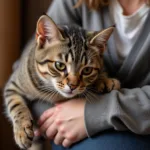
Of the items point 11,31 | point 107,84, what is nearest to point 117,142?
point 107,84

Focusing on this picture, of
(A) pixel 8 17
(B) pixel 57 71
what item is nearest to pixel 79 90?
(B) pixel 57 71

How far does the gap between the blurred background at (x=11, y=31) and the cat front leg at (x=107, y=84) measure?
0.60 metres

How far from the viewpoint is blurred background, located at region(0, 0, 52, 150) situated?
56.1 inches

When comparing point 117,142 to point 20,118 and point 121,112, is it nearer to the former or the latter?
point 121,112

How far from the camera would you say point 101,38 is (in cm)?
93

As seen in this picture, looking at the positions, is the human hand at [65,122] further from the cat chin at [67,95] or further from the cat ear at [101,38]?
the cat ear at [101,38]

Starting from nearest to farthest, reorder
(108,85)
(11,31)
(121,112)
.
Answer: (121,112)
(108,85)
(11,31)

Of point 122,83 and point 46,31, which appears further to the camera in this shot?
point 122,83

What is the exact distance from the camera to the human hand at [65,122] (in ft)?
2.96

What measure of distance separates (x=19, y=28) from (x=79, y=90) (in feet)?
2.42

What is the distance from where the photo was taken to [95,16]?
1.06 m

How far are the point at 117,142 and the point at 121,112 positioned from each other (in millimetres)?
92

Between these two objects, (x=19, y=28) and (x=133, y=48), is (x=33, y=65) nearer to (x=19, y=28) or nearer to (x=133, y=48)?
(x=133, y=48)

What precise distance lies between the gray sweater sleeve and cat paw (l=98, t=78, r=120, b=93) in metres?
0.06
